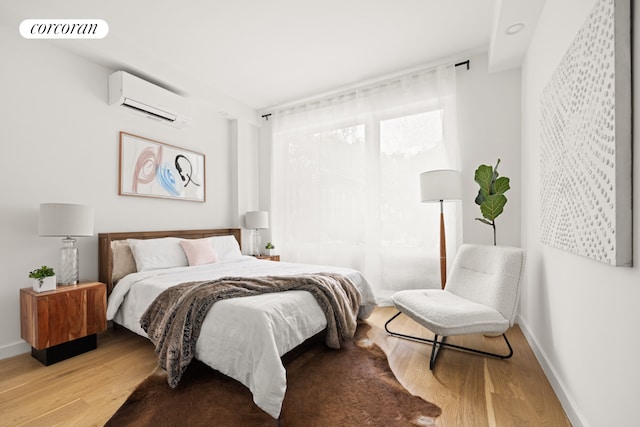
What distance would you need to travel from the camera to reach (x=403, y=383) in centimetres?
195

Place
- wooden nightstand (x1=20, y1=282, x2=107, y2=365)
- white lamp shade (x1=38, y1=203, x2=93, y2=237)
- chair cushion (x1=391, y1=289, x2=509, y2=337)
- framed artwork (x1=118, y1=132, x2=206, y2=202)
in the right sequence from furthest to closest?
framed artwork (x1=118, y1=132, x2=206, y2=202) → white lamp shade (x1=38, y1=203, x2=93, y2=237) → wooden nightstand (x1=20, y1=282, x2=107, y2=365) → chair cushion (x1=391, y1=289, x2=509, y2=337)

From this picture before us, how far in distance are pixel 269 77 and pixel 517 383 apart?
389 centimetres

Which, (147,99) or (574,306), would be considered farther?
(147,99)

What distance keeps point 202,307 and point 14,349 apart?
1912mm

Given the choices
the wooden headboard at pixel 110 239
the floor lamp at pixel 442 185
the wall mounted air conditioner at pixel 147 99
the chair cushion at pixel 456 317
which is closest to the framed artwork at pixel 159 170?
the wall mounted air conditioner at pixel 147 99

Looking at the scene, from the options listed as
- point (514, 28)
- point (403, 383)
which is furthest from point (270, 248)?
point (514, 28)

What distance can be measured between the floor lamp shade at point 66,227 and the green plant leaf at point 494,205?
3.54 meters

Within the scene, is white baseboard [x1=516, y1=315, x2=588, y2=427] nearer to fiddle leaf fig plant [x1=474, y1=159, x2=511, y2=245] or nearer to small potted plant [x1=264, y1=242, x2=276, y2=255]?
fiddle leaf fig plant [x1=474, y1=159, x2=511, y2=245]

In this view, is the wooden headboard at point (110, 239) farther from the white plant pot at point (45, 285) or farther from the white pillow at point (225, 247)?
the white plant pot at point (45, 285)

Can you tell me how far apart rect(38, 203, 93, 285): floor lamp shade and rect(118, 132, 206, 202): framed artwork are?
761 millimetres

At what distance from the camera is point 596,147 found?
1273 mm

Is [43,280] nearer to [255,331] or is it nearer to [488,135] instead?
[255,331]

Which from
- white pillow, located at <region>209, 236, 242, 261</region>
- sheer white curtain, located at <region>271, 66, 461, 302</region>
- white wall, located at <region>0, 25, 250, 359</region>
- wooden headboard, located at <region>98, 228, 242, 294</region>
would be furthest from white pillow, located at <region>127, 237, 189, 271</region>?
sheer white curtain, located at <region>271, 66, 461, 302</region>

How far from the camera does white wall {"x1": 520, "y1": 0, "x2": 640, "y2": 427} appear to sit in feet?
3.63
